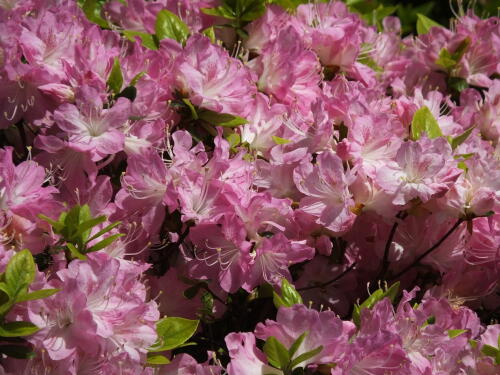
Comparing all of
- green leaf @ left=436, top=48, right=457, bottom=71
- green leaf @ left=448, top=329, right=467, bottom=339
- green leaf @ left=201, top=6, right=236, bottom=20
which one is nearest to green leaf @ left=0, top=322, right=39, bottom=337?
green leaf @ left=448, top=329, right=467, bottom=339

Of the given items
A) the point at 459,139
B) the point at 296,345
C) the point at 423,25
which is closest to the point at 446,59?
the point at 423,25

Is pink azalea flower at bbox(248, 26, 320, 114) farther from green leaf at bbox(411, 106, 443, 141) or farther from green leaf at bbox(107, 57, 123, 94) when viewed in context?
green leaf at bbox(107, 57, 123, 94)

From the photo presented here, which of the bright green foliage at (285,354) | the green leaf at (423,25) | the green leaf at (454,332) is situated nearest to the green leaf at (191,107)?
the bright green foliage at (285,354)

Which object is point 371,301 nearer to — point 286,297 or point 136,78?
point 286,297

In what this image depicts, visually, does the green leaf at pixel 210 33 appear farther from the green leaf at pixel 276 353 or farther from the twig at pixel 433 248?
the green leaf at pixel 276 353

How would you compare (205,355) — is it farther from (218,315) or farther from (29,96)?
(29,96)

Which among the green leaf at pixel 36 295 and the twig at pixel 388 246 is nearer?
the green leaf at pixel 36 295
